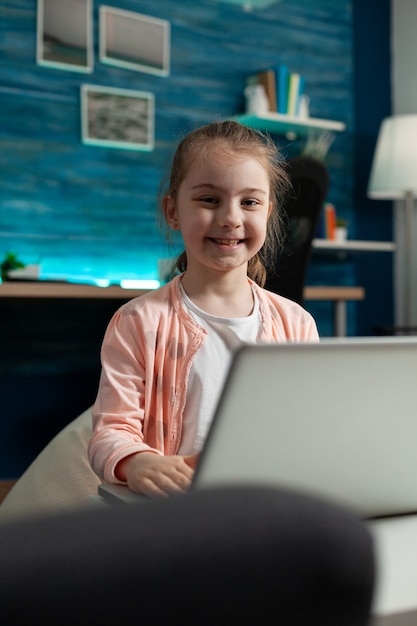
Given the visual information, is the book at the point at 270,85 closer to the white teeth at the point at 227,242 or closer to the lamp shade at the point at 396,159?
the lamp shade at the point at 396,159

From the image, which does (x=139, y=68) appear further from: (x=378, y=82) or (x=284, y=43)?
(x=378, y=82)

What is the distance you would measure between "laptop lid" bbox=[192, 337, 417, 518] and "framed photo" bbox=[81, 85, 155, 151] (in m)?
2.94

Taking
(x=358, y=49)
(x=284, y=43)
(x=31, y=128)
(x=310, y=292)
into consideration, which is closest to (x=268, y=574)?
(x=310, y=292)

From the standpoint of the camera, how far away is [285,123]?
3795 millimetres

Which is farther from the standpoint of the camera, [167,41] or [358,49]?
[358,49]

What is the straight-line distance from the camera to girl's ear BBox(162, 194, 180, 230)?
125cm

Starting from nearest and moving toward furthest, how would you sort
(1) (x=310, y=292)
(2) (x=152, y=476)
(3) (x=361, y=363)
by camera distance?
(3) (x=361, y=363), (2) (x=152, y=476), (1) (x=310, y=292)

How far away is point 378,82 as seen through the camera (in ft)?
14.5

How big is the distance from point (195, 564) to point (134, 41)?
11.6 ft

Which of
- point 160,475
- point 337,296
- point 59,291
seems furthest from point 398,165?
point 160,475

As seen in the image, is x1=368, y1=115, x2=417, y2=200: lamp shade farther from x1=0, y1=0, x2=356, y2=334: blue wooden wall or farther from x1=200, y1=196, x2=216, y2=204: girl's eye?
x1=200, y1=196, x2=216, y2=204: girl's eye

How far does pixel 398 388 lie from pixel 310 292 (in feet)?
8.39

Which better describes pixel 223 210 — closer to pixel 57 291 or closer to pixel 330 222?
pixel 57 291

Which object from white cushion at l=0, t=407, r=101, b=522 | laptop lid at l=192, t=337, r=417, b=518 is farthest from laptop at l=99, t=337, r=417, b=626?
white cushion at l=0, t=407, r=101, b=522
